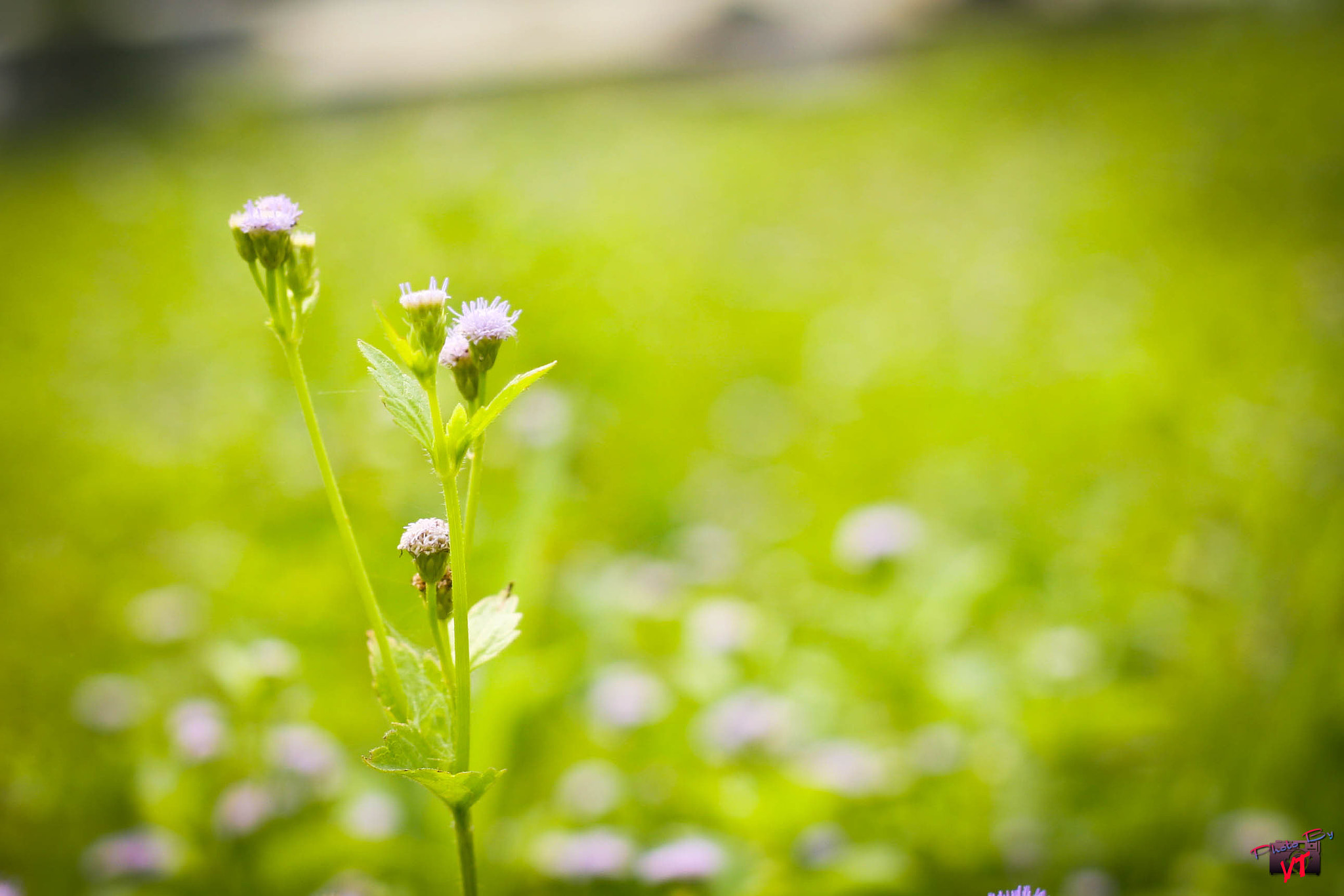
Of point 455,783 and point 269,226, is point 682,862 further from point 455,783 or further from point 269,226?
point 269,226

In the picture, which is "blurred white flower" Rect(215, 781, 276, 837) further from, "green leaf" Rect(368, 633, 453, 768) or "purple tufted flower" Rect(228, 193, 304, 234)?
"purple tufted flower" Rect(228, 193, 304, 234)

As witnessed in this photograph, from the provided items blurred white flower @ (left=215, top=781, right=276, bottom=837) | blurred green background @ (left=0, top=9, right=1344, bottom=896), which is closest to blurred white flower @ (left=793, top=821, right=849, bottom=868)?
blurred green background @ (left=0, top=9, right=1344, bottom=896)

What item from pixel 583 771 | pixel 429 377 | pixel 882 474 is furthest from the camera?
pixel 882 474

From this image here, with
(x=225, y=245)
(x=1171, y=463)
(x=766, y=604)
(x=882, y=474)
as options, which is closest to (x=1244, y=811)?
(x=766, y=604)

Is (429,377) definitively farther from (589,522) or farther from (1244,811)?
(589,522)

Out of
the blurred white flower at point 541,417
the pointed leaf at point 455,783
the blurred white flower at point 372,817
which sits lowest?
the pointed leaf at point 455,783

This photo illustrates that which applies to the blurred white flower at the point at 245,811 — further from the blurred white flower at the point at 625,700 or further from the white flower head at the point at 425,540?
the white flower head at the point at 425,540

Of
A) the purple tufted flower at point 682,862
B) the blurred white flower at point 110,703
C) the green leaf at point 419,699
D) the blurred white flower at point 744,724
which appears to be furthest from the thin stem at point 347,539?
the blurred white flower at point 110,703
